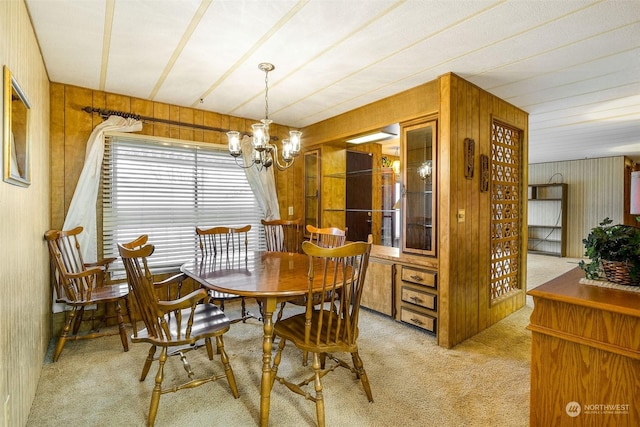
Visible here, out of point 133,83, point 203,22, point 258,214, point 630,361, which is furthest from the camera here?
point 258,214

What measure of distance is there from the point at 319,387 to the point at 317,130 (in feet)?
10.8

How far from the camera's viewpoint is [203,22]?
76.4 inches

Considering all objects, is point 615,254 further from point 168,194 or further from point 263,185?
point 168,194

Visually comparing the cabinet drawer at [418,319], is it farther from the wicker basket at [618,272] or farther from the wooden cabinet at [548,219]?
the wooden cabinet at [548,219]

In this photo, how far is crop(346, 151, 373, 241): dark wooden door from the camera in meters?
4.44

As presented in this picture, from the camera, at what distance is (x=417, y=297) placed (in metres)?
2.95

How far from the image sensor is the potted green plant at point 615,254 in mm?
1439

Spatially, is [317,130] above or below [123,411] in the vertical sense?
above

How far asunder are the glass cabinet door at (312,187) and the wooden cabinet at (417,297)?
1.53 meters

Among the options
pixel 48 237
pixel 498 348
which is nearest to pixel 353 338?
Answer: pixel 498 348

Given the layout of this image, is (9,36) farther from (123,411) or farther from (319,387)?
(319,387)

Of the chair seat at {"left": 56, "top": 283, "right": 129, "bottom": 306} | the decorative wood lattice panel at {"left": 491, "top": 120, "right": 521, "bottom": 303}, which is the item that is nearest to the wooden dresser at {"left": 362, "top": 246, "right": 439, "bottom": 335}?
the decorative wood lattice panel at {"left": 491, "top": 120, "right": 521, "bottom": 303}

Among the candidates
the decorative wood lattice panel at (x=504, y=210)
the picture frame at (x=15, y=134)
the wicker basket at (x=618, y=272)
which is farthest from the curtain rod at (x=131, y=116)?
the wicker basket at (x=618, y=272)

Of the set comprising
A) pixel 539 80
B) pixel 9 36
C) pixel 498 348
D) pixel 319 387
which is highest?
pixel 539 80
